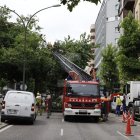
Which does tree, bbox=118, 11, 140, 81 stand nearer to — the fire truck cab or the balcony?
the fire truck cab

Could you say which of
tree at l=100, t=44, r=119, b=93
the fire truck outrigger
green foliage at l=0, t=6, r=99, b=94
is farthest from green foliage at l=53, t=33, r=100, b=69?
the fire truck outrigger

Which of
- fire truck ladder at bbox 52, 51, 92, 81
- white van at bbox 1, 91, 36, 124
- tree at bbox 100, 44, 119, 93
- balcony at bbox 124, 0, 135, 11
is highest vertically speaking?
balcony at bbox 124, 0, 135, 11

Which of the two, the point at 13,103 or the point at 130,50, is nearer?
the point at 13,103

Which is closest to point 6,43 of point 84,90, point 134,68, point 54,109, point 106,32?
point 54,109

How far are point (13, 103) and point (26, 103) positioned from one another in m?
0.67

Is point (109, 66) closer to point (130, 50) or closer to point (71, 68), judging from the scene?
point (130, 50)

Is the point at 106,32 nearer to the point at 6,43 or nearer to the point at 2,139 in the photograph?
the point at 6,43

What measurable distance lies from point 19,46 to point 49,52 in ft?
10.9

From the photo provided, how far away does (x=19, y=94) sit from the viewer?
18391 mm

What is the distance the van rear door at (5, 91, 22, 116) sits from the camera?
58.6ft

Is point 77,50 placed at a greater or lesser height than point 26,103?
greater

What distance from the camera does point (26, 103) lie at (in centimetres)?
1820

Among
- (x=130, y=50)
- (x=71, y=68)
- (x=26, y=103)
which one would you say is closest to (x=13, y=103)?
(x=26, y=103)

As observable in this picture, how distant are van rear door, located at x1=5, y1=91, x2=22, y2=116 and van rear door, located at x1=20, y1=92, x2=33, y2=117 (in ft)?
0.66
